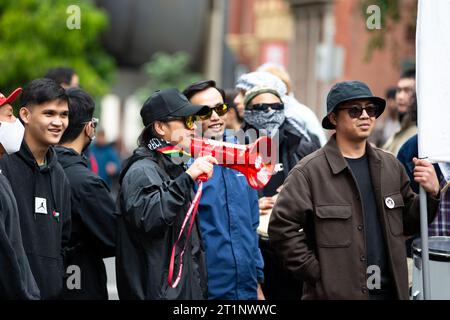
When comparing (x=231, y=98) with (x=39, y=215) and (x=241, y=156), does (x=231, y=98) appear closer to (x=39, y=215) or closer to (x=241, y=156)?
(x=241, y=156)

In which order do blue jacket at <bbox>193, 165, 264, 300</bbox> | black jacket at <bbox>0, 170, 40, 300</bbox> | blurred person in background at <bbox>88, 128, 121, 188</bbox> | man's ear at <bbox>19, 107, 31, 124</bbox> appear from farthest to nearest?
blurred person in background at <bbox>88, 128, 121, 188</bbox> < blue jacket at <bbox>193, 165, 264, 300</bbox> < man's ear at <bbox>19, 107, 31, 124</bbox> < black jacket at <bbox>0, 170, 40, 300</bbox>

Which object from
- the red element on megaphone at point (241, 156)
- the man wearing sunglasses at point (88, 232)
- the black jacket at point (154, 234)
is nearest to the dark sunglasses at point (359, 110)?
the red element on megaphone at point (241, 156)

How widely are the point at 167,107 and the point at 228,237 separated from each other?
0.95 meters

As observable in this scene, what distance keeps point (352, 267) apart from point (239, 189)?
117 cm

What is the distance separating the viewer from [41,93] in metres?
6.32

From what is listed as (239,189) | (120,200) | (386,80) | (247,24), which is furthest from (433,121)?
(247,24)

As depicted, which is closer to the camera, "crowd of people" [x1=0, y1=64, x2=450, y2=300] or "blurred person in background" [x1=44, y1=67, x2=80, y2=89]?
"crowd of people" [x1=0, y1=64, x2=450, y2=300]

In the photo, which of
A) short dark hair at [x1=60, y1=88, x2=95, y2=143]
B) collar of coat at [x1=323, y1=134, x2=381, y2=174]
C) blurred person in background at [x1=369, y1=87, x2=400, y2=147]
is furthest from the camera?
blurred person in background at [x1=369, y1=87, x2=400, y2=147]

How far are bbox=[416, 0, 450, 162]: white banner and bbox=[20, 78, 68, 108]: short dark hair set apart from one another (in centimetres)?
223

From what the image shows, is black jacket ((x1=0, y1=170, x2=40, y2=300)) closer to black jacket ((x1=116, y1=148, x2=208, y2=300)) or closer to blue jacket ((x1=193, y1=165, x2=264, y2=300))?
black jacket ((x1=116, y1=148, x2=208, y2=300))

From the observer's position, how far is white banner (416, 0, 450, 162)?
5773 millimetres

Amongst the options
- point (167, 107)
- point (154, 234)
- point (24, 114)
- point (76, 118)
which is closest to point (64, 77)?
point (76, 118)

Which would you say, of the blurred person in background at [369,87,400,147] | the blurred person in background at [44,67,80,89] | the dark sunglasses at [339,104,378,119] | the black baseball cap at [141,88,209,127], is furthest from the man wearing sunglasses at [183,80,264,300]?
the blurred person in background at [369,87,400,147]

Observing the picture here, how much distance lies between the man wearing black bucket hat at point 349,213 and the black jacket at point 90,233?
1217mm
